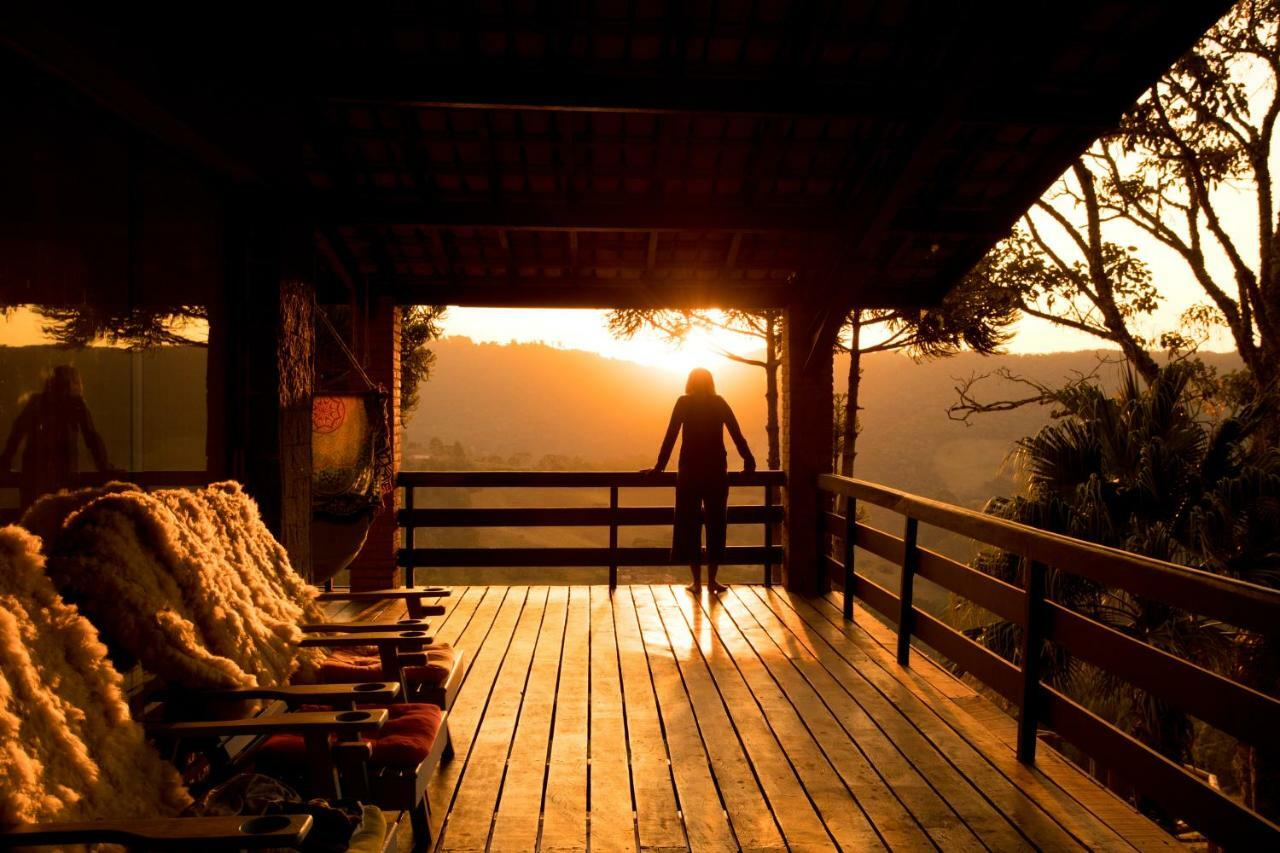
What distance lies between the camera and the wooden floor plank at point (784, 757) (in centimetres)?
293

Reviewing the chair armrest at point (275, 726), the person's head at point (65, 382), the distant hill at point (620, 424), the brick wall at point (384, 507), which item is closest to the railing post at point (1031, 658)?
the chair armrest at point (275, 726)

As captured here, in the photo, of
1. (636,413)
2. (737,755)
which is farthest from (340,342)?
(636,413)

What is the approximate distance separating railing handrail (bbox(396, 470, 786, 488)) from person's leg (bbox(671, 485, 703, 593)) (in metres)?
0.45

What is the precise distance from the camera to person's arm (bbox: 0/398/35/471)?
7.48ft

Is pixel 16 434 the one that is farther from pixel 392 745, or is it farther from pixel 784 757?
pixel 784 757

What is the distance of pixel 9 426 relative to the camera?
2301 millimetres

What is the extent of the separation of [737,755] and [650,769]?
37 centimetres

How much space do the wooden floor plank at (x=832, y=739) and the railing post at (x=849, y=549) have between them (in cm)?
64

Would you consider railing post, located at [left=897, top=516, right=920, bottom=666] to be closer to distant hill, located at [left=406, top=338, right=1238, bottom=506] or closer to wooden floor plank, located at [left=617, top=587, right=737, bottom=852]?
wooden floor plank, located at [left=617, top=587, right=737, bottom=852]

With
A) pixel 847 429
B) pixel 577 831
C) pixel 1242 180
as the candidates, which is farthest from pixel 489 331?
pixel 577 831

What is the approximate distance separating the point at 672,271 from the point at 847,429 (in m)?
13.6

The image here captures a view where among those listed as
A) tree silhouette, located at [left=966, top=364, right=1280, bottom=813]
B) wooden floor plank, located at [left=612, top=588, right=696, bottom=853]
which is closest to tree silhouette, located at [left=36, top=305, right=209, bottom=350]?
wooden floor plank, located at [left=612, top=588, right=696, bottom=853]

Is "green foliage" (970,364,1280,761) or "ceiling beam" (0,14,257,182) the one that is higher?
"ceiling beam" (0,14,257,182)

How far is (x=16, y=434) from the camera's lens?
91.8 inches
